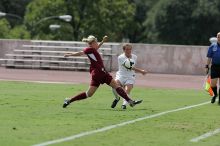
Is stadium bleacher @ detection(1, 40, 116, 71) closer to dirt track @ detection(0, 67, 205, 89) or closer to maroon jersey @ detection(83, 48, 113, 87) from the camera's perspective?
dirt track @ detection(0, 67, 205, 89)

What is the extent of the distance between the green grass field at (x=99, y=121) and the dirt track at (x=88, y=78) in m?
7.73

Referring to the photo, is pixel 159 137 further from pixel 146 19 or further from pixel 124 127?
pixel 146 19

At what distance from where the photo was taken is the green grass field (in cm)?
1073

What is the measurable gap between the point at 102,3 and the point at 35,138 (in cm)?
6458

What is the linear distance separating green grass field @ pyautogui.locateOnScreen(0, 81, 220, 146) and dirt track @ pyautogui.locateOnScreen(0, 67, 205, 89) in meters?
7.73

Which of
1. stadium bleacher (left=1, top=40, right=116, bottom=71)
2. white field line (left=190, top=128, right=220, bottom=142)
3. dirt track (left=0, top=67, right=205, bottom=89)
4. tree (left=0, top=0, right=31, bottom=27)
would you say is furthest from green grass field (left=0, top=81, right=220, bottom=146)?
tree (left=0, top=0, right=31, bottom=27)

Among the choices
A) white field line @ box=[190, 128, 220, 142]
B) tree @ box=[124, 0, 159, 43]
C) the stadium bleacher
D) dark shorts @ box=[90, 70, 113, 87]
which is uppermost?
white field line @ box=[190, 128, 220, 142]

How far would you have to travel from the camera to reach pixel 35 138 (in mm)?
10633

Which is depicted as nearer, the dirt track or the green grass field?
the green grass field

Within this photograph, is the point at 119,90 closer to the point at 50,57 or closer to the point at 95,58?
the point at 95,58

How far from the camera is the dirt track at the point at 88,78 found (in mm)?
28312

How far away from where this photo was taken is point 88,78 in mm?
31172

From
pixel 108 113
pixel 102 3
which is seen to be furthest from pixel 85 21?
pixel 108 113

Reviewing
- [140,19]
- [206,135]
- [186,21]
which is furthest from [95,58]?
[140,19]
